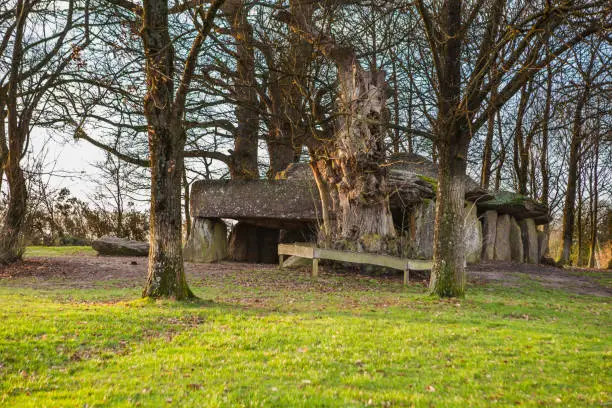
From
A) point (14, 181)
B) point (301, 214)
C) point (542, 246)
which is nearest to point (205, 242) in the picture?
point (301, 214)

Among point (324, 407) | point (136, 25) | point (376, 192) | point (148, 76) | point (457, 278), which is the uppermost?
point (136, 25)

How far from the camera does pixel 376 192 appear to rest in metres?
16.7

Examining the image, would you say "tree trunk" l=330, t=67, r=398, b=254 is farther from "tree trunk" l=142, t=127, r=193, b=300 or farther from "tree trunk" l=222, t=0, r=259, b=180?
"tree trunk" l=142, t=127, r=193, b=300

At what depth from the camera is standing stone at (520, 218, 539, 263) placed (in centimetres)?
2569

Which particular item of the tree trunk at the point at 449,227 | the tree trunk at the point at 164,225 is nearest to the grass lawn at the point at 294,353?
the tree trunk at the point at 164,225

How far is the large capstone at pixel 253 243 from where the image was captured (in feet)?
71.9

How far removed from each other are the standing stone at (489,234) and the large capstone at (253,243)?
920 cm

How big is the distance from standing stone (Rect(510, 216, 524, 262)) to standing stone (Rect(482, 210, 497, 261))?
1834 mm

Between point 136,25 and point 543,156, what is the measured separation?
→ 22.8 meters

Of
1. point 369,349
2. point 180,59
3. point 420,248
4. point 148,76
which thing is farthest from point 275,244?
point 369,349

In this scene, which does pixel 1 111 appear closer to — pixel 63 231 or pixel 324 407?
pixel 63 231

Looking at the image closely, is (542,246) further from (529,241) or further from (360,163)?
(360,163)

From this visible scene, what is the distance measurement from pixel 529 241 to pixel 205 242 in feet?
52.5

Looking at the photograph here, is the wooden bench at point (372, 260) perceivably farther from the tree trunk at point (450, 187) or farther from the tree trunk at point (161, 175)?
the tree trunk at point (161, 175)
